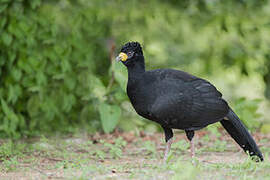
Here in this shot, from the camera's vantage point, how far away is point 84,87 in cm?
741

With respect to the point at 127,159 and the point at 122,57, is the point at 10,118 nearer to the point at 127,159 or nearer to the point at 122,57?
the point at 127,159

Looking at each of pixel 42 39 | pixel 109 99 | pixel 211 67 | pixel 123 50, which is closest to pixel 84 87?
pixel 109 99

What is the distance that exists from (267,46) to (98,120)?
3901 millimetres

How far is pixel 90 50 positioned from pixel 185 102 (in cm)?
333

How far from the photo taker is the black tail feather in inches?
200

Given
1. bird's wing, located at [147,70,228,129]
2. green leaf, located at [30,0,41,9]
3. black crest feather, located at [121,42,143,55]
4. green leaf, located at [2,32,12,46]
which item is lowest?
bird's wing, located at [147,70,228,129]

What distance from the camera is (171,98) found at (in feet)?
15.1

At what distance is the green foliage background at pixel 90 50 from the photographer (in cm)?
700

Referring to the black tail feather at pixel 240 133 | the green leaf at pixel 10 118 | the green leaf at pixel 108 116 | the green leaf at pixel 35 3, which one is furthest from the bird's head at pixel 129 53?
the green leaf at pixel 10 118

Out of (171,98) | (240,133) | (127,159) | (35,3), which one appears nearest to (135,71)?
(171,98)

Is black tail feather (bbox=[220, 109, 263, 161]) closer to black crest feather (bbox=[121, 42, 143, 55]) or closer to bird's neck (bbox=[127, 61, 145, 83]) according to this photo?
bird's neck (bbox=[127, 61, 145, 83])

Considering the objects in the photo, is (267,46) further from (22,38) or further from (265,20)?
(22,38)

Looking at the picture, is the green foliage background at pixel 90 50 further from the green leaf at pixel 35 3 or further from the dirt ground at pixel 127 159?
the dirt ground at pixel 127 159

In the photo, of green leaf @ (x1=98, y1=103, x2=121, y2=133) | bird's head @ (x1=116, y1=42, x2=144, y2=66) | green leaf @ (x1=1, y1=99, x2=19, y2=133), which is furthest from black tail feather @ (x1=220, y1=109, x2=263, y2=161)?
green leaf @ (x1=1, y1=99, x2=19, y2=133)
